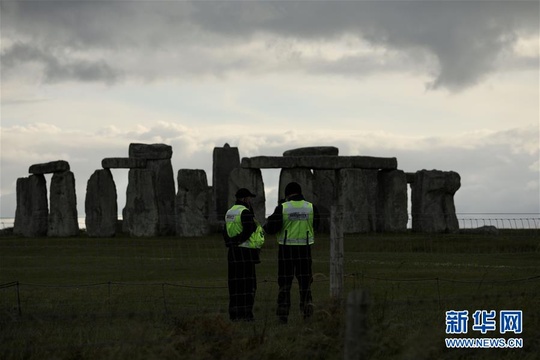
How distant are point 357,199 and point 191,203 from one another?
6014mm

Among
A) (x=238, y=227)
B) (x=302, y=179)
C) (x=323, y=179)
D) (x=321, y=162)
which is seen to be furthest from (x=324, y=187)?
(x=238, y=227)

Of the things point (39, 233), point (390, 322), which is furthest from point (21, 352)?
point (39, 233)

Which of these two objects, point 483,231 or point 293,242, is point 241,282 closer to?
point 293,242

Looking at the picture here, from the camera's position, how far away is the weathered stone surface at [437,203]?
41062 mm

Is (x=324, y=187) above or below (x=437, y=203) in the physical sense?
above

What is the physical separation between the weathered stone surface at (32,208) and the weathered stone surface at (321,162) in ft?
28.1

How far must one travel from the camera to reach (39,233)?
44.3m

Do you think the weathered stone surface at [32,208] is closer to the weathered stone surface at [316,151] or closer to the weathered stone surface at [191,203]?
the weathered stone surface at [191,203]

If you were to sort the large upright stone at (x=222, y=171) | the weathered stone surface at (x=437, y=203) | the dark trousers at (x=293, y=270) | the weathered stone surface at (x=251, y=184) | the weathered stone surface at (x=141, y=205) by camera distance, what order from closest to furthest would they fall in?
the dark trousers at (x=293, y=270) → the weathered stone surface at (x=437, y=203) → the weathered stone surface at (x=141, y=205) → the weathered stone surface at (x=251, y=184) → the large upright stone at (x=222, y=171)

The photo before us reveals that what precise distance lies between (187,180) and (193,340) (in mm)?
29635

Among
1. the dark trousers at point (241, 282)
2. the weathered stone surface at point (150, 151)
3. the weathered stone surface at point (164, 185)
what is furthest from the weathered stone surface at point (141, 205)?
the dark trousers at point (241, 282)

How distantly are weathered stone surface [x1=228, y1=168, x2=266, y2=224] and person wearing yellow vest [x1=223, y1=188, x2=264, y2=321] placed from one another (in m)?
25.9

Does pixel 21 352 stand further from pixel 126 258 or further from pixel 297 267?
pixel 126 258

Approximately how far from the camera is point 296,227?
15578 millimetres
